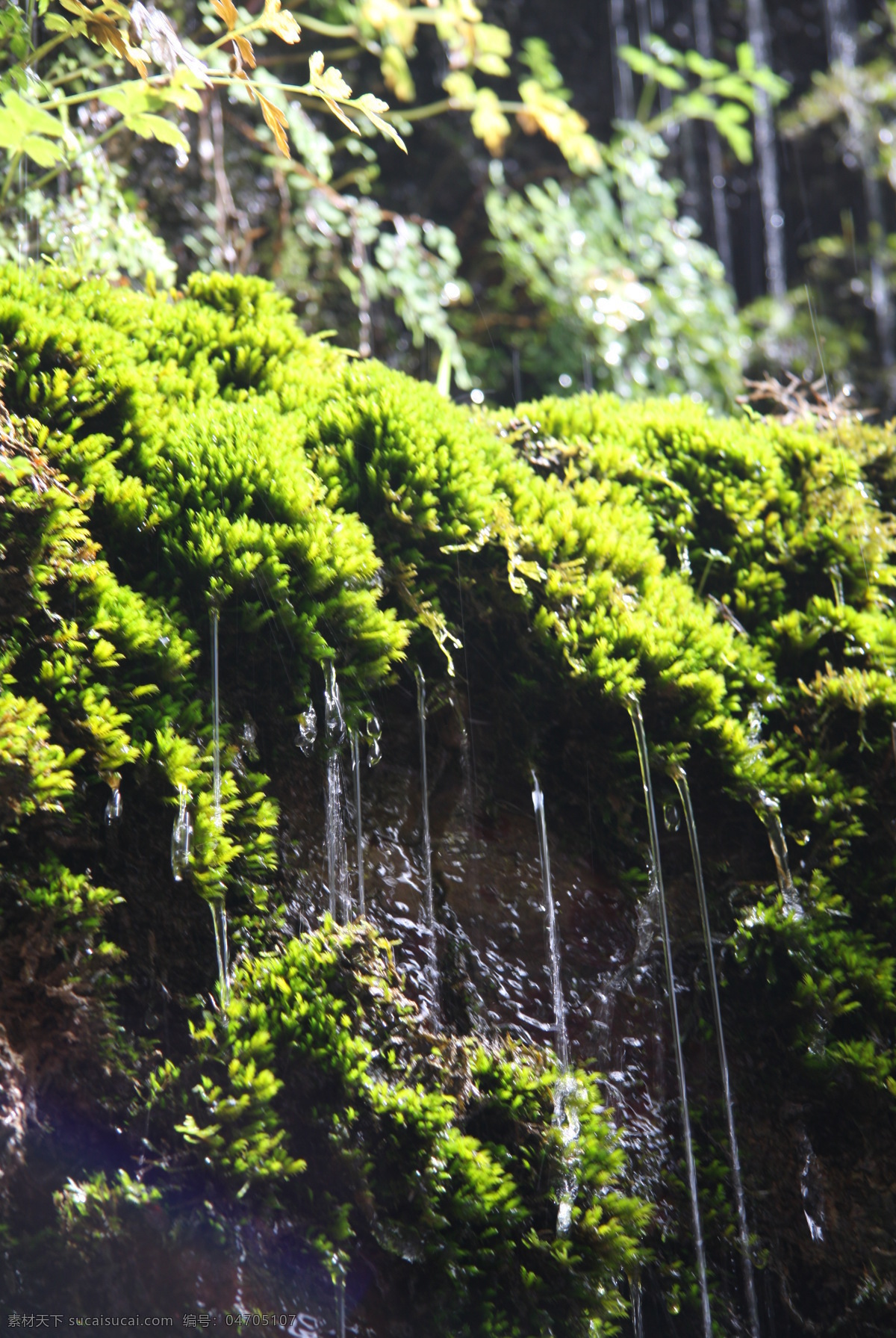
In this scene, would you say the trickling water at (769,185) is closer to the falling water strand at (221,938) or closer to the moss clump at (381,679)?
the moss clump at (381,679)

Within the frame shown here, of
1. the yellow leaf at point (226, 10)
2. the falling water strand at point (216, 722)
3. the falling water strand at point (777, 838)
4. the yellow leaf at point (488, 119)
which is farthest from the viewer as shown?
the yellow leaf at point (488, 119)

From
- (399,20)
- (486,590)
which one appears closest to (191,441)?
(486,590)

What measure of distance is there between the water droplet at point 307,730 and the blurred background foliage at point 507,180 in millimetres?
1677

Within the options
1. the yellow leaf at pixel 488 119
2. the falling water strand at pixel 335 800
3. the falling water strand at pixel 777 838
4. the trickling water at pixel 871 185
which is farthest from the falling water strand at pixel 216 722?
the trickling water at pixel 871 185

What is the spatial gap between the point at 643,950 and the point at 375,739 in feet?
3.29

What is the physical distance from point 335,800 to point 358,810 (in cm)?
7

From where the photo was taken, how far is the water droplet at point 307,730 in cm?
256

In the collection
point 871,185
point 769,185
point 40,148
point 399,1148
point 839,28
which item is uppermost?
point 839,28

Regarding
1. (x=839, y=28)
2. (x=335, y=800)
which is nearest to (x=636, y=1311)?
(x=335, y=800)

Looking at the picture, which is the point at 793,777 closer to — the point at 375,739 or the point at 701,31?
the point at 375,739

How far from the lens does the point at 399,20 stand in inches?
186

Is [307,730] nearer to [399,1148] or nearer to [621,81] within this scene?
[399,1148]

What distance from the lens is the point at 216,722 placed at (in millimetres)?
2379

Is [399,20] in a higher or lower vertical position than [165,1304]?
higher
